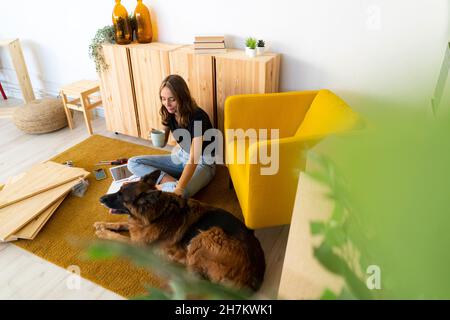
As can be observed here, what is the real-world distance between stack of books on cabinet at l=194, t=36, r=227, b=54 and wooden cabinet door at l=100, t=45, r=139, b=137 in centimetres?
67

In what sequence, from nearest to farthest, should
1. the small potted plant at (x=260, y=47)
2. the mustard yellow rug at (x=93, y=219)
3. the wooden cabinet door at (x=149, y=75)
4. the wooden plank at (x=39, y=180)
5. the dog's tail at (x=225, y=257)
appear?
the dog's tail at (x=225, y=257) < the mustard yellow rug at (x=93, y=219) < the wooden plank at (x=39, y=180) < the small potted plant at (x=260, y=47) < the wooden cabinet door at (x=149, y=75)

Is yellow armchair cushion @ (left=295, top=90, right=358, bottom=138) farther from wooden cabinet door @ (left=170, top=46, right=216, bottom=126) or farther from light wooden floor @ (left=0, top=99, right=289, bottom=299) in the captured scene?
wooden cabinet door @ (left=170, top=46, right=216, bottom=126)

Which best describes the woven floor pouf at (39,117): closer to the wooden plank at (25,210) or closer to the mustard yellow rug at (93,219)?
the mustard yellow rug at (93,219)

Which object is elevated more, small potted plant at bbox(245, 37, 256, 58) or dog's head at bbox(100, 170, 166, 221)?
small potted plant at bbox(245, 37, 256, 58)

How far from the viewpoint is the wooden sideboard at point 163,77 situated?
238 centimetres

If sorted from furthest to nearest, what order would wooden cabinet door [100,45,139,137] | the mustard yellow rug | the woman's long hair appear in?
wooden cabinet door [100,45,139,137] < the woman's long hair < the mustard yellow rug

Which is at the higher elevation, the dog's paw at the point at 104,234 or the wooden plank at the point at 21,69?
the wooden plank at the point at 21,69

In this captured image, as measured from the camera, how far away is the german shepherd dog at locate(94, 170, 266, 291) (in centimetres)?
155

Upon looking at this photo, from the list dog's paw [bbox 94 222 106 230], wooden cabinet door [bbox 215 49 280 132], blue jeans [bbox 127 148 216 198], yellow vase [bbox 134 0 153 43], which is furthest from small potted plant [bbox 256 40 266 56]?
dog's paw [bbox 94 222 106 230]

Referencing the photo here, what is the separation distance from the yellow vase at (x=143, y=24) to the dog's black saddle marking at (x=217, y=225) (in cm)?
181

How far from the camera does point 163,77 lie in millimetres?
2701

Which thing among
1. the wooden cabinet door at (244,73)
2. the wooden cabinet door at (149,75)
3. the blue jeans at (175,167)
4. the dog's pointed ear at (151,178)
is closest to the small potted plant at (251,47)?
the wooden cabinet door at (244,73)

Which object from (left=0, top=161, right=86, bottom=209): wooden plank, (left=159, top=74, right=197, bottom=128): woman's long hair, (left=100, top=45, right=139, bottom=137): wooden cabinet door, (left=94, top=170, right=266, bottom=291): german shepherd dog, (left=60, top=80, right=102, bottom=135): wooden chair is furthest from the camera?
(left=60, top=80, right=102, bottom=135): wooden chair

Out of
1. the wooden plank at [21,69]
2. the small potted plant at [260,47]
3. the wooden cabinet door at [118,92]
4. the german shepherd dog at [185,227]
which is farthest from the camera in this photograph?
the wooden plank at [21,69]
